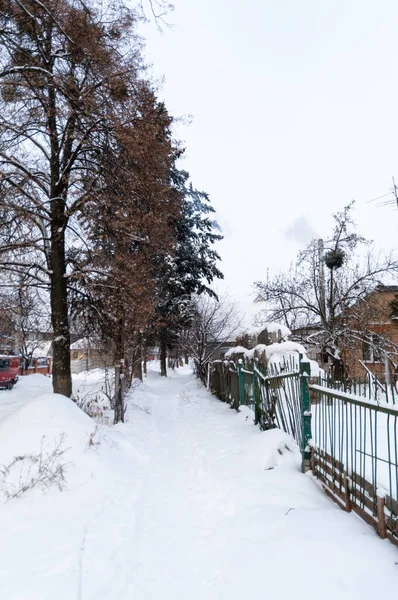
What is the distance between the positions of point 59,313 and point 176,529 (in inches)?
247

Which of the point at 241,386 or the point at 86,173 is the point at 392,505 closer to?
the point at 241,386

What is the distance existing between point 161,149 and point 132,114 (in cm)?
95

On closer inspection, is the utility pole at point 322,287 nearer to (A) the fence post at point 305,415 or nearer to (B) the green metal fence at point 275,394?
(B) the green metal fence at point 275,394

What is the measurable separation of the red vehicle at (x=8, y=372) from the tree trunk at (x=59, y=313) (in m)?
13.6

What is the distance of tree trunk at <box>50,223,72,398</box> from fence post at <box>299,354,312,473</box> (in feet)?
19.6

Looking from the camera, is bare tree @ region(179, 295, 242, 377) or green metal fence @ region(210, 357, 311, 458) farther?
bare tree @ region(179, 295, 242, 377)

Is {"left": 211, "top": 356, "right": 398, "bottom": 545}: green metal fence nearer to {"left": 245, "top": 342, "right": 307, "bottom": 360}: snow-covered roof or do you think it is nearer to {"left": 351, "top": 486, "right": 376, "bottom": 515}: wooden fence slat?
{"left": 351, "top": 486, "right": 376, "bottom": 515}: wooden fence slat

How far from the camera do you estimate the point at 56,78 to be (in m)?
7.09

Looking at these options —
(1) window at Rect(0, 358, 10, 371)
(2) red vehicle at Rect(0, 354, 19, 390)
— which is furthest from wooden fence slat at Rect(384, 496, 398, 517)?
(1) window at Rect(0, 358, 10, 371)

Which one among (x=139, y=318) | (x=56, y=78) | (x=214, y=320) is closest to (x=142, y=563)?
(x=139, y=318)

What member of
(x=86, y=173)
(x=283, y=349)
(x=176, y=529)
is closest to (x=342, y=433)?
(x=176, y=529)

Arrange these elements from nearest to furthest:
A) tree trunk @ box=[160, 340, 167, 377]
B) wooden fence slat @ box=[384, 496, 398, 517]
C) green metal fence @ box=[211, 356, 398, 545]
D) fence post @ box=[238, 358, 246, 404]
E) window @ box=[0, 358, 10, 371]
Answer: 1. wooden fence slat @ box=[384, 496, 398, 517]
2. green metal fence @ box=[211, 356, 398, 545]
3. fence post @ box=[238, 358, 246, 404]
4. window @ box=[0, 358, 10, 371]
5. tree trunk @ box=[160, 340, 167, 377]

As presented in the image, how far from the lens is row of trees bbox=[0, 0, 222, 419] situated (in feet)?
23.8

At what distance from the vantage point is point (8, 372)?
20.5m
